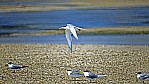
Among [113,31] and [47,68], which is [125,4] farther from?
[47,68]

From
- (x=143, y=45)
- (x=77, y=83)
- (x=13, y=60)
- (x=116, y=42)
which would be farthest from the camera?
(x=116, y=42)

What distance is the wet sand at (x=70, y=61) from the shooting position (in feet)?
46.6

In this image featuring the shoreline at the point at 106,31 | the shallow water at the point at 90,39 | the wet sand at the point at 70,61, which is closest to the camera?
the wet sand at the point at 70,61

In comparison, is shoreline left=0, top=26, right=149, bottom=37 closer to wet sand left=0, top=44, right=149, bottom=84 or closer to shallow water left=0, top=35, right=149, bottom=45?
shallow water left=0, top=35, right=149, bottom=45

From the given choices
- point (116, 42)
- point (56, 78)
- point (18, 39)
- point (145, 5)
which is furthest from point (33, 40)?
point (145, 5)

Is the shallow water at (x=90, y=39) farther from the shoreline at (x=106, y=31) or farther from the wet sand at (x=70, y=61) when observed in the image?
the wet sand at (x=70, y=61)

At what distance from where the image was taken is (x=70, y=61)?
1733cm

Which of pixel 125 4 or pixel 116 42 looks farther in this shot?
pixel 125 4

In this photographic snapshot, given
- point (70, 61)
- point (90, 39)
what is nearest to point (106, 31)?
point (90, 39)

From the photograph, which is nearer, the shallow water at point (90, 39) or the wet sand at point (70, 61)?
the wet sand at point (70, 61)

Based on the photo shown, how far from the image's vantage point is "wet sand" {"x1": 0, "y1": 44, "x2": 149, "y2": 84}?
46.6ft

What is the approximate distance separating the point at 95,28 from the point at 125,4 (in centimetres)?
2414

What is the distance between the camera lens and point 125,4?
172 ft

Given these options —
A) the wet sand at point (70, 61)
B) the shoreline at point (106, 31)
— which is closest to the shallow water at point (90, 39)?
the shoreline at point (106, 31)
